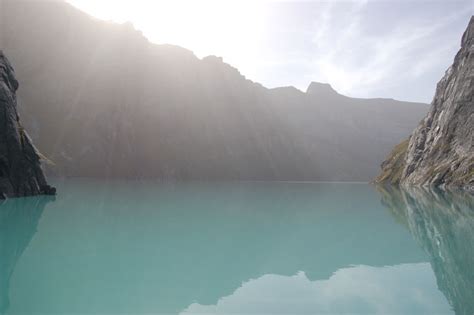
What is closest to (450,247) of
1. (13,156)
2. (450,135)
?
(13,156)

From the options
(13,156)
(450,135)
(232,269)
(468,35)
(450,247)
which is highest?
(468,35)

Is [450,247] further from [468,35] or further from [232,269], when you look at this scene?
[468,35]

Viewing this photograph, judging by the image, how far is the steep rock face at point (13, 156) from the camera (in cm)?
5628

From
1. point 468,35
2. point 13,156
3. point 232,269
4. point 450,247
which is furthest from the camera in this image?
A: point 468,35

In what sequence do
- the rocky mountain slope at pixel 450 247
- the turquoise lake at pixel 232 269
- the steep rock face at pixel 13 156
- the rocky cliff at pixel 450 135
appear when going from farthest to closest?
the rocky cliff at pixel 450 135 → the steep rock face at pixel 13 156 → the rocky mountain slope at pixel 450 247 → the turquoise lake at pixel 232 269

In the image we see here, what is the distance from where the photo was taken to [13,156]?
189 ft

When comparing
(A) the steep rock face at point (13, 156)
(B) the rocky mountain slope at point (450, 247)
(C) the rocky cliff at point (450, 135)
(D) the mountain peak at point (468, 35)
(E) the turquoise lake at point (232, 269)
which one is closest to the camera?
(E) the turquoise lake at point (232, 269)

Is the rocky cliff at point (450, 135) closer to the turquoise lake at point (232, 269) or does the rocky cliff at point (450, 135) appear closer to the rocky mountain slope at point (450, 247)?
the rocky mountain slope at point (450, 247)

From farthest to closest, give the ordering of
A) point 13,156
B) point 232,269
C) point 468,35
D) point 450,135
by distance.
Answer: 1. point 468,35
2. point 450,135
3. point 13,156
4. point 232,269

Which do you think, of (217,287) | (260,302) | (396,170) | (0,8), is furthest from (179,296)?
(0,8)

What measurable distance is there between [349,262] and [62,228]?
21.5 meters

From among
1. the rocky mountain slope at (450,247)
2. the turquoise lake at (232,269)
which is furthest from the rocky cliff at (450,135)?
the turquoise lake at (232,269)

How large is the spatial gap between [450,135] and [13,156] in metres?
99.3

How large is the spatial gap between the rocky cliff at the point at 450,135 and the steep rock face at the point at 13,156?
273ft
